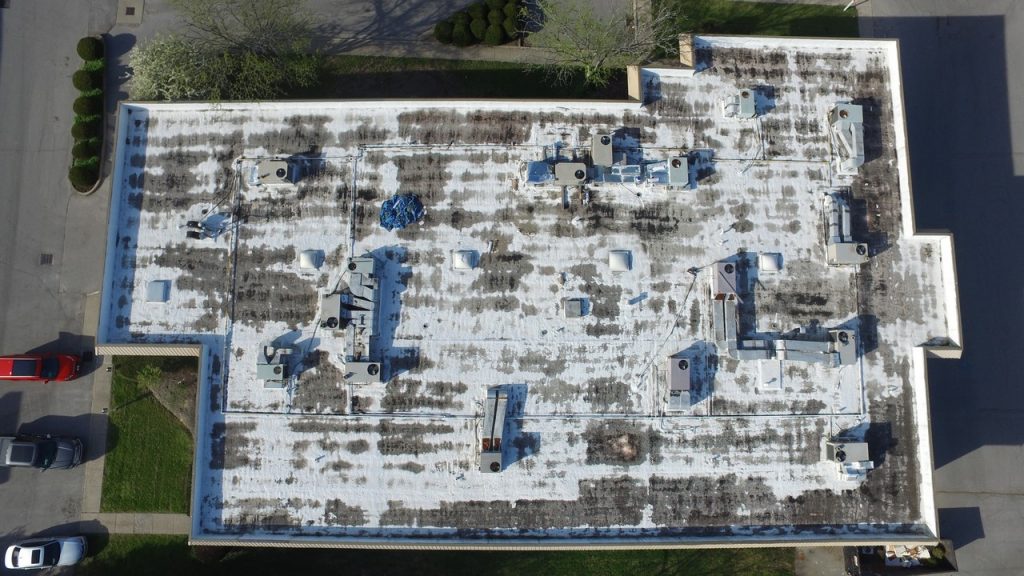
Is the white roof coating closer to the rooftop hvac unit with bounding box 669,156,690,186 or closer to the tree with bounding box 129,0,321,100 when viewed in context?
the rooftop hvac unit with bounding box 669,156,690,186

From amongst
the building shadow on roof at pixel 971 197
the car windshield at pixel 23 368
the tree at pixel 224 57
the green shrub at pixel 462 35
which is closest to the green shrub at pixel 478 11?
the green shrub at pixel 462 35

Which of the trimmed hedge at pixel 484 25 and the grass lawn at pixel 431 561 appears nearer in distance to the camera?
the grass lawn at pixel 431 561

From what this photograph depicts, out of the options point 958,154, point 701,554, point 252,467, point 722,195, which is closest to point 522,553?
point 701,554

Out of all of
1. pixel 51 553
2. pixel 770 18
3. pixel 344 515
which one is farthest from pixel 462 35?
pixel 51 553

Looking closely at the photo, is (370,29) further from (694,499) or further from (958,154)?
(958,154)

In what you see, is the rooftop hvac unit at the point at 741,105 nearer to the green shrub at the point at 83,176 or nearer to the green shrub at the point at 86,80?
the green shrub at the point at 83,176

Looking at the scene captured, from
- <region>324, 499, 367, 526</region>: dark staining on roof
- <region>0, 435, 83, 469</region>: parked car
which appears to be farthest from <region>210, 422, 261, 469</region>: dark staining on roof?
<region>0, 435, 83, 469</region>: parked car
